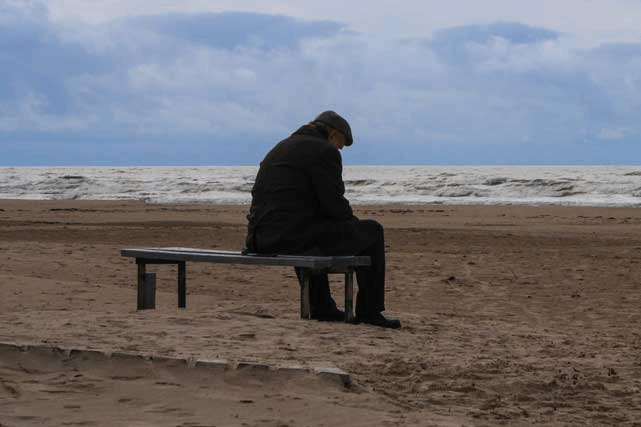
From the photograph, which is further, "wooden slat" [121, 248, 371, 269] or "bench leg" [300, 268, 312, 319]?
"bench leg" [300, 268, 312, 319]

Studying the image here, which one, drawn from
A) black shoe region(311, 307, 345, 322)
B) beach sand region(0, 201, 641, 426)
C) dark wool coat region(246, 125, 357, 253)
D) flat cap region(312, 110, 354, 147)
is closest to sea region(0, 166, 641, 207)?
beach sand region(0, 201, 641, 426)

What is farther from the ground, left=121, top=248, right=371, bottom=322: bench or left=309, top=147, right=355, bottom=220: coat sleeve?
left=309, top=147, right=355, bottom=220: coat sleeve

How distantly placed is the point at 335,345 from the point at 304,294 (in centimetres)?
120

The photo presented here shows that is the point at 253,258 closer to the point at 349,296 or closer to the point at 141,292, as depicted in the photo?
the point at 349,296

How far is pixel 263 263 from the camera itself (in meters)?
7.25

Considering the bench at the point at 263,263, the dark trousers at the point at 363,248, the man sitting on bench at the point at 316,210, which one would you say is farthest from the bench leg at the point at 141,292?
the dark trousers at the point at 363,248

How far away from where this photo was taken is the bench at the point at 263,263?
22.7 ft

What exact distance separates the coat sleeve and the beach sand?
2.82 feet

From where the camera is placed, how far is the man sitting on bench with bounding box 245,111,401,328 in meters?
7.14

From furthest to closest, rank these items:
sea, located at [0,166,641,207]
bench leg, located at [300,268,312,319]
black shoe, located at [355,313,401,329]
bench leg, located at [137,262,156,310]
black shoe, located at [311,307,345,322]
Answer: sea, located at [0,166,641,207] < bench leg, located at [137,262,156,310] < black shoe, located at [311,307,345,322] < bench leg, located at [300,268,312,319] < black shoe, located at [355,313,401,329]

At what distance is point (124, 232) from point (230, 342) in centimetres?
1317

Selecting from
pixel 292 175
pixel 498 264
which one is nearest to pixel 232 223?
pixel 498 264

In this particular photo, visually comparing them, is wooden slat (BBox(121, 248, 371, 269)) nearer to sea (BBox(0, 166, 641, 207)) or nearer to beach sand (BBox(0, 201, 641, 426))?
beach sand (BBox(0, 201, 641, 426))

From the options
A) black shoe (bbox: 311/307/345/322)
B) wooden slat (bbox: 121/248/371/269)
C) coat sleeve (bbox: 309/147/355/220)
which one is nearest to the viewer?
wooden slat (bbox: 121/248/371/269)
